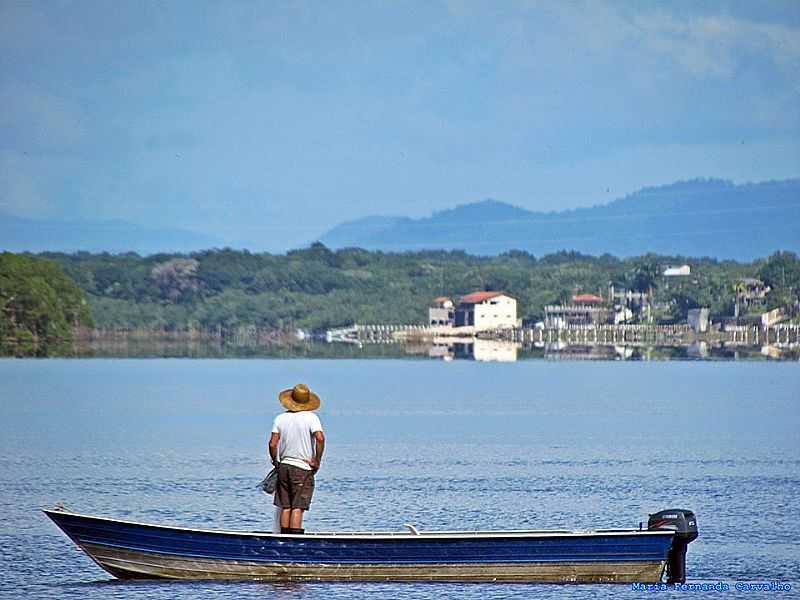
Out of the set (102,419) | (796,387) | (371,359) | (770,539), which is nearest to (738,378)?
(796,387)

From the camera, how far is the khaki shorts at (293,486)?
21.5 meters

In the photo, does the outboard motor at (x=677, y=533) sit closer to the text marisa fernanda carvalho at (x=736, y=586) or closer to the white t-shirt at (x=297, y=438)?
the text marisa fernanda carvalho at (x=736, y=586)

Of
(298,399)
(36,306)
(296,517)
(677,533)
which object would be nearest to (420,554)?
(296,517)

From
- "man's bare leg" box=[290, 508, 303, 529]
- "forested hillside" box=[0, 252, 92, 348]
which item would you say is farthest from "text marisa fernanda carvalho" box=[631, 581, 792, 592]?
"forested hillside" box=[0, 252, 92, 348]

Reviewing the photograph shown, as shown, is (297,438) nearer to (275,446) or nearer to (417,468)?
(275,446)

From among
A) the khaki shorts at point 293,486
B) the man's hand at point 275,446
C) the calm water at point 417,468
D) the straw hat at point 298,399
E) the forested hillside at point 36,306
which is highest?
the forested hillside at point 36,306

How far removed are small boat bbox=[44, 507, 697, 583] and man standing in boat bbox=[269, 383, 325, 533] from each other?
0.65 meters

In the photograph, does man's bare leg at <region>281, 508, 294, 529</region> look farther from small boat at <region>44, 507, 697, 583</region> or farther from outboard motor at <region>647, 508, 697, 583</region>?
outboard motor at <region>647, 508, 697, 583</region>

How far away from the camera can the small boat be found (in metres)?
21.2

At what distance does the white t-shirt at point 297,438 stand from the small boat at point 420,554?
1.00 metres

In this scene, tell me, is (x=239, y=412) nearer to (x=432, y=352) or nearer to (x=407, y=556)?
(x=407, y=556)

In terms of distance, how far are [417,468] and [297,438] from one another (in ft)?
65.3

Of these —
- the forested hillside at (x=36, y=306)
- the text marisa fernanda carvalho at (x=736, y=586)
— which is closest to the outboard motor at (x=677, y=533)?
the text marisa fernanda carvalho at (x=736, y=586)

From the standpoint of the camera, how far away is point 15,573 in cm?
2414
